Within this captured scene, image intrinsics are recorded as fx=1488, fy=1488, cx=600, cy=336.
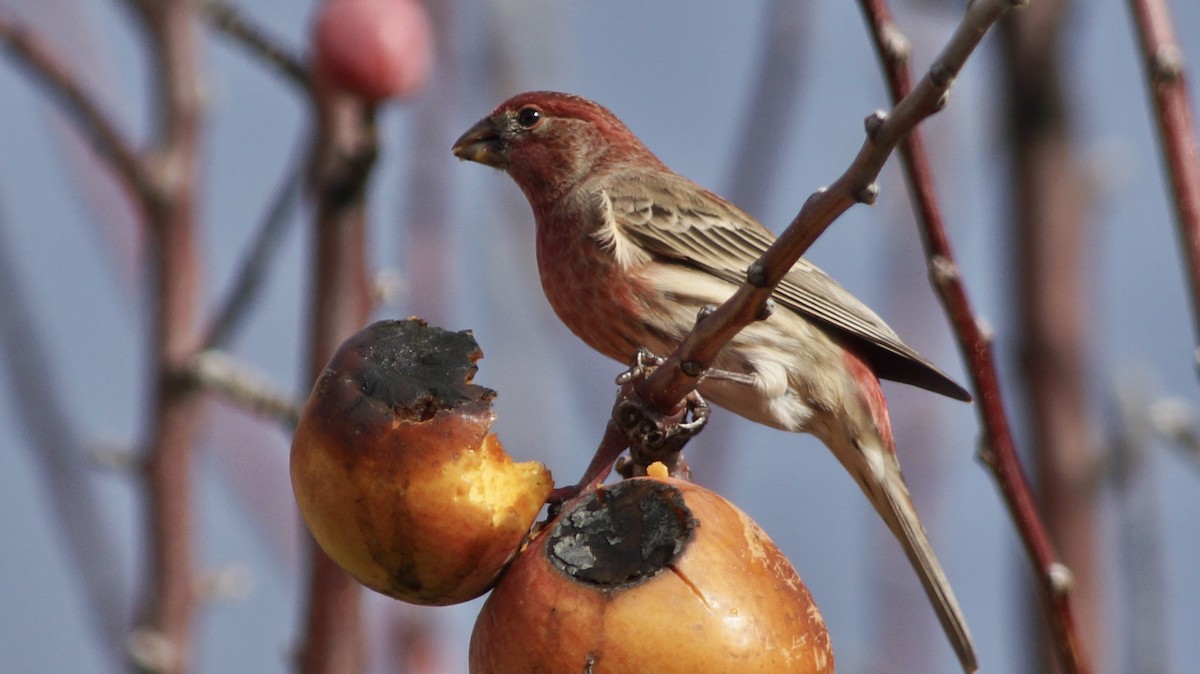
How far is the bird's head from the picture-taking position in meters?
5.92

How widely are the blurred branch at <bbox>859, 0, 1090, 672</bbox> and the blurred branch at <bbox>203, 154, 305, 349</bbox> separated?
6.83 ft

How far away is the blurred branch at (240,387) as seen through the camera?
4.39m

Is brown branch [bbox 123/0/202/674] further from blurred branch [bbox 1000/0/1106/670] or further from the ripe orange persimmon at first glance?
blurred branch [bbox 1000/0/1106/670]

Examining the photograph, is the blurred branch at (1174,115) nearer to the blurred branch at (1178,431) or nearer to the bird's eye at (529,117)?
the blurred branch at (1178,431)

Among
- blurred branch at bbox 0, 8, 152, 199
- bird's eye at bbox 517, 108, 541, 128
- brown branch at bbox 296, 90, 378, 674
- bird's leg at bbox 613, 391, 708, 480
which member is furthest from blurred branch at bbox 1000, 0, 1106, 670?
blurred branch at bbox 0, 8, 152, 199

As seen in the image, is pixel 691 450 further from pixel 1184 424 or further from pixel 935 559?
pixel 1184 424

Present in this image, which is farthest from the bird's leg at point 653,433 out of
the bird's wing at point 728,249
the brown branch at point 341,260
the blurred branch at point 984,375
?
the bird's wing at point 728,249

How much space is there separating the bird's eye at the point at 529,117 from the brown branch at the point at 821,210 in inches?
118

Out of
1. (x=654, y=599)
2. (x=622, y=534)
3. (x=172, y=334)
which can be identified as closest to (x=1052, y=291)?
(x=172, y=334)

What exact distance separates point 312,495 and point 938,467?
4.73 metres

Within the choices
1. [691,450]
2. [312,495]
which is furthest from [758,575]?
[691,450]

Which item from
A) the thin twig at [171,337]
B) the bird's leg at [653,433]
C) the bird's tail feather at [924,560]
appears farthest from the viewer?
the bird's tail feather at [924,560]

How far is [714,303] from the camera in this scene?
5.37 metres

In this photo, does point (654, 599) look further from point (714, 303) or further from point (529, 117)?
point (529, 117)
